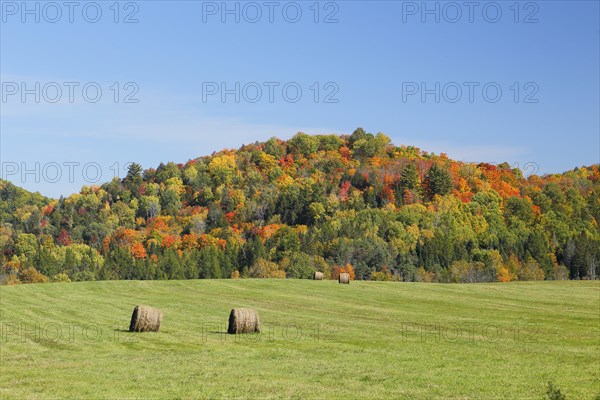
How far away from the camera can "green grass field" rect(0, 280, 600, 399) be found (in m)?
20.5

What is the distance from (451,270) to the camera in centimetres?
13825

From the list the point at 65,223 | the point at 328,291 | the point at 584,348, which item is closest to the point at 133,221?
the point at 65,223

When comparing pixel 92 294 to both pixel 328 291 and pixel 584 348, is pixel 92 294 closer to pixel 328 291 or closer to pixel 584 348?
pixel 328 291

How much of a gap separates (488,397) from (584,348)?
11.5 metres

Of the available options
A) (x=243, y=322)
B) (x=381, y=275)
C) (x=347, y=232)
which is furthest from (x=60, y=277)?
(x=243, y=322)

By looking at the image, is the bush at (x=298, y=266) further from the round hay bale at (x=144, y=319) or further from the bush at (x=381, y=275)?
the round hay bale at (x=144, y=319)

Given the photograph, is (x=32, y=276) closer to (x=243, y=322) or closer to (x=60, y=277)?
(x=60, y=277)

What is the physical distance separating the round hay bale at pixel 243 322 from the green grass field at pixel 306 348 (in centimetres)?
84

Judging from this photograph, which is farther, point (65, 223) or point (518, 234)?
point (65, 223)

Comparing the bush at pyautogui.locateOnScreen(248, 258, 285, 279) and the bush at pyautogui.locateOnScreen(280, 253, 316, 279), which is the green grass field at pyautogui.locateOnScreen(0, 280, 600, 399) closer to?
the bush at pyautogui.locateOnScreen(280, 253, 316, 279)

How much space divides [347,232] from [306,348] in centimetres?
13001

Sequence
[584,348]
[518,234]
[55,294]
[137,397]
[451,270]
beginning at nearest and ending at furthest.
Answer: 1. [137,397]
2. [584,348]
3. [55,294]
4. [451,270]
5. [518,234]

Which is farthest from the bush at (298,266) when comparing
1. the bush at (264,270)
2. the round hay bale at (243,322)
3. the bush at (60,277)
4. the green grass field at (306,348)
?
the round hay bale at (243,322)

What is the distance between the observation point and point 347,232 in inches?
6240
